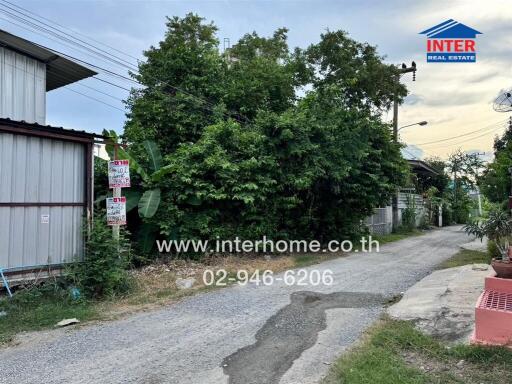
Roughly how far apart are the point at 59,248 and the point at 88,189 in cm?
119

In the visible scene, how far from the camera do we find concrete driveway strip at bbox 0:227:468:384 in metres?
4.24

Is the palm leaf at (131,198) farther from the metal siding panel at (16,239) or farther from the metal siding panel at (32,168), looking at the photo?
the metal siding panel at (16,239)

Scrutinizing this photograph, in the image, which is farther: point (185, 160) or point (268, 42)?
point (268, 42)

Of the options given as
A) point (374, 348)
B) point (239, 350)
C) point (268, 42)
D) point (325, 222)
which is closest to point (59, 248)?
point (239, 350)

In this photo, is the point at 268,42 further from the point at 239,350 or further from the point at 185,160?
the point at 239,350

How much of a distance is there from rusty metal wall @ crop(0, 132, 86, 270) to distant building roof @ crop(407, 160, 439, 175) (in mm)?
22290

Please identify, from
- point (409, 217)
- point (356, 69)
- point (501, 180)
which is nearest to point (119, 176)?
point (501, 180)

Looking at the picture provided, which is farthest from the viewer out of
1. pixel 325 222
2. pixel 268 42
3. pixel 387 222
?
pixel 268 42

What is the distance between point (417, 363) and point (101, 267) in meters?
5.24

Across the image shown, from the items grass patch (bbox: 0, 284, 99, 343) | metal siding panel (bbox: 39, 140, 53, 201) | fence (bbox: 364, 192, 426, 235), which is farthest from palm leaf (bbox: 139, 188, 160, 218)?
fence (bbox: 364, 192, 426, 235)

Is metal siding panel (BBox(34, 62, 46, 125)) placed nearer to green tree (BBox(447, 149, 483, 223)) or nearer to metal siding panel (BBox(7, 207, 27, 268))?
metal siding panel (BBox(7, 207, 27, 268))

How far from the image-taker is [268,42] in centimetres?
2380

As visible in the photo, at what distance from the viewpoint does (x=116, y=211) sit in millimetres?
7629

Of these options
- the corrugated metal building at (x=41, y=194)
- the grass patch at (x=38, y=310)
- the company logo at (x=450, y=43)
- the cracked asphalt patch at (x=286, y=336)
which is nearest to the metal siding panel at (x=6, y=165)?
the corrugated metal building at (x=41, y=194)
